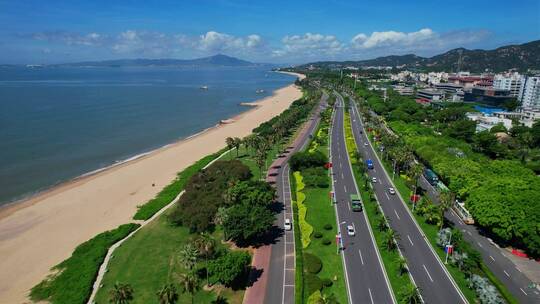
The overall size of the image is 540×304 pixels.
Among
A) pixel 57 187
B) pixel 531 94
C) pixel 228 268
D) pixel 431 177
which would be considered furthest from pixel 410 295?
pixel 531 94

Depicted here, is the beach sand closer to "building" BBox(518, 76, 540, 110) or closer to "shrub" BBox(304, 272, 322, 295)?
"shrub" BBox(304, 272, 322, 295)

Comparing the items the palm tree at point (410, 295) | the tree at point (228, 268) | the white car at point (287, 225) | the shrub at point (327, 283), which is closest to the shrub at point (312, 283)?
the shrub at point (327, 283)

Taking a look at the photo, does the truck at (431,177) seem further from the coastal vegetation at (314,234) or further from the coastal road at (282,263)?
the coastal road at (282,263)

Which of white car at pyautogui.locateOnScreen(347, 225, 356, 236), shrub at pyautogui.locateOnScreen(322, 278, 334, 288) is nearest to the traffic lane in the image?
white car at pyautogui.locateOnScreen(347, 225, 356, 236)

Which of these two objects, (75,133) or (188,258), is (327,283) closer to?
(188,258)

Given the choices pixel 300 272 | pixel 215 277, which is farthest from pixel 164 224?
pixel 300 272

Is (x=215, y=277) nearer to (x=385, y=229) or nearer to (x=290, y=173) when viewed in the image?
(x=385, y=229)
